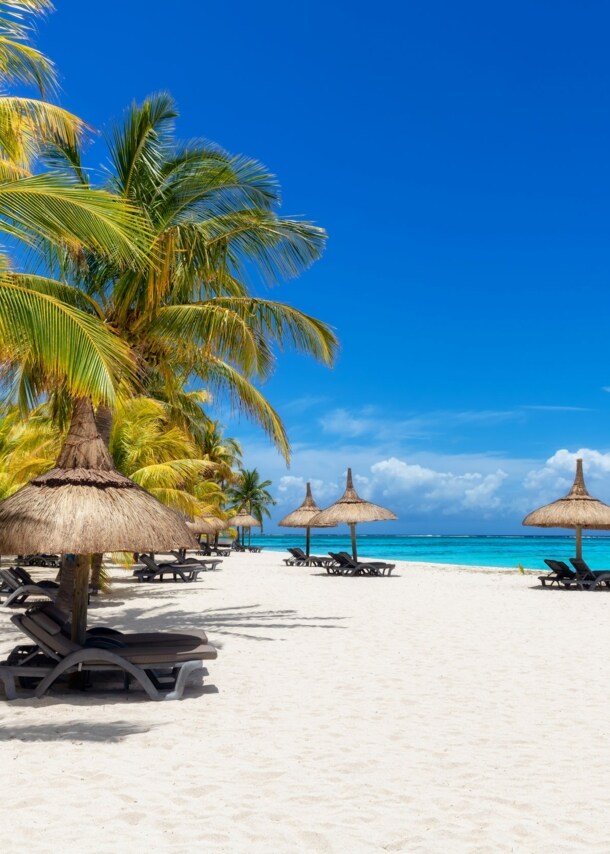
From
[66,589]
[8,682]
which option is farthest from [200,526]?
[8,682]

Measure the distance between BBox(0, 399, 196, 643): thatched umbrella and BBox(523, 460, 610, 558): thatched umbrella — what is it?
1500cm

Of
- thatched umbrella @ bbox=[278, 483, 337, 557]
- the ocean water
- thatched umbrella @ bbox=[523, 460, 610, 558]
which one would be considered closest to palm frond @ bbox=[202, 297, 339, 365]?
thatched umbrella @ bbox=[523, 460, 610, 558]

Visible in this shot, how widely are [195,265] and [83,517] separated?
4.99 m

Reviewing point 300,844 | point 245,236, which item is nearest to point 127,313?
point 245,236

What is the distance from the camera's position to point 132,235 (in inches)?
235

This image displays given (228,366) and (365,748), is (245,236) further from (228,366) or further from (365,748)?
(365,748)

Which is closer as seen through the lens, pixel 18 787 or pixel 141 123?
pixel 18 787

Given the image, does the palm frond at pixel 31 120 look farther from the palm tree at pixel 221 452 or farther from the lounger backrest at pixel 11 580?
the palm tree at pixel 221 452

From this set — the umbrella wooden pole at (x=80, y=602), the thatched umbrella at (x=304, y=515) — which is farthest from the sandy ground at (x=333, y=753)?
the thatched umbrella at (x=304, y=515)

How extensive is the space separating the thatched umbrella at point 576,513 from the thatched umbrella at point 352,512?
465 centimetres

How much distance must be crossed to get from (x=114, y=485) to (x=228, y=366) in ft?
15.3

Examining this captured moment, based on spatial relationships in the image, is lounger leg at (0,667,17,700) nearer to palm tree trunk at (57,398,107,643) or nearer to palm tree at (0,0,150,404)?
palm tree trunk at (57,398,107,643)

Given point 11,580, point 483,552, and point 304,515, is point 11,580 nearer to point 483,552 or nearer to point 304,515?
point 304,515

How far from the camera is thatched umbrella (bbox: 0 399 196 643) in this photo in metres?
6.22
